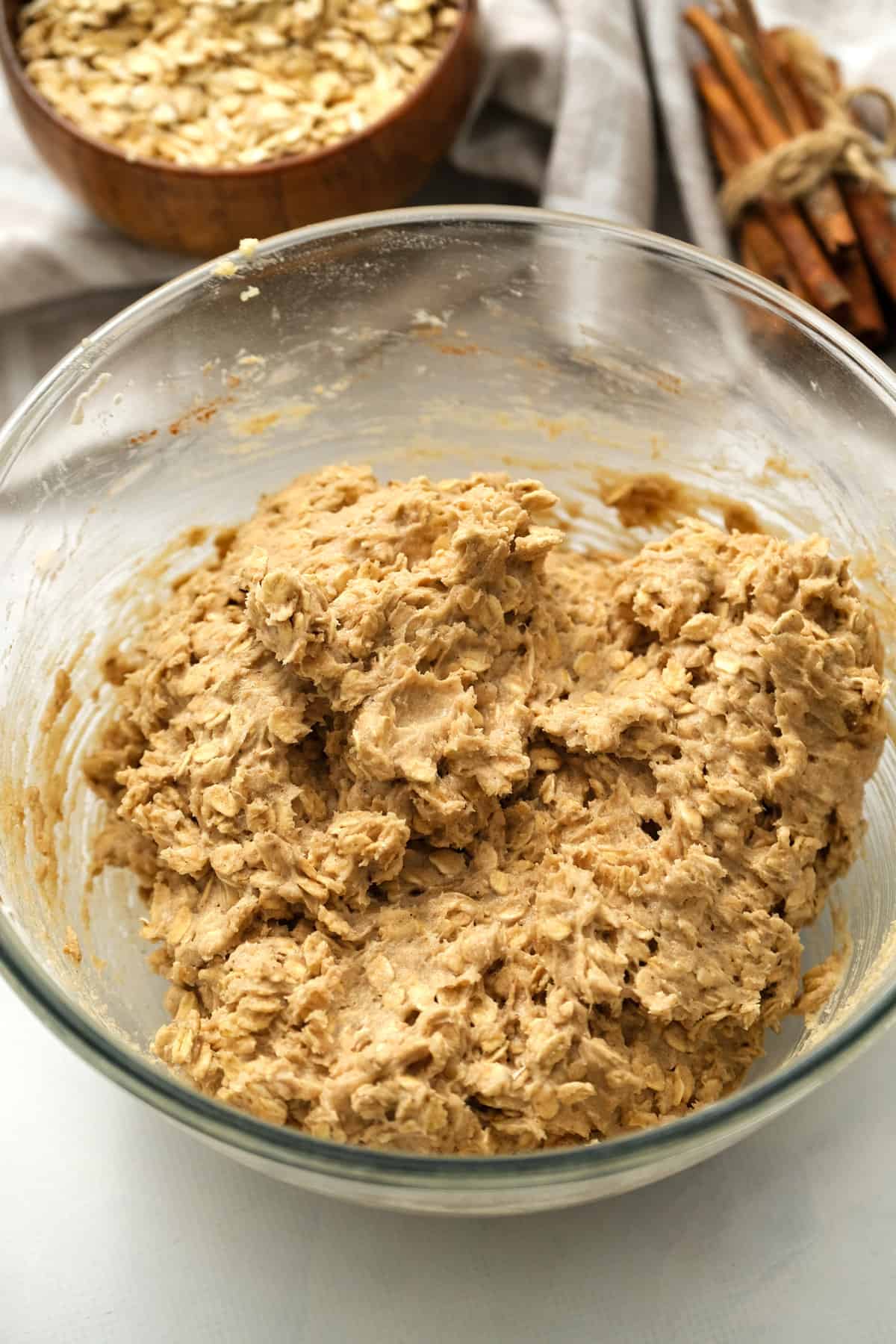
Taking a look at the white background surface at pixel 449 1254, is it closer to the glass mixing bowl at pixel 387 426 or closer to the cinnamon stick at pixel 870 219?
the glass mixing bowl at pixel 387 426

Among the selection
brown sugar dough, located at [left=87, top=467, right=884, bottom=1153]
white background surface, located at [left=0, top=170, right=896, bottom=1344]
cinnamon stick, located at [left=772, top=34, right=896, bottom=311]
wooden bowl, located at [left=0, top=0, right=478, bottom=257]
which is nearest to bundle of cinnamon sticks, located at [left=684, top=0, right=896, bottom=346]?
cinnamon stick, located at [left=772, top=34, right=896, bottom=311]

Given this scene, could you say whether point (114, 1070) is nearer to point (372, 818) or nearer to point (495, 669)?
point (372, 818)

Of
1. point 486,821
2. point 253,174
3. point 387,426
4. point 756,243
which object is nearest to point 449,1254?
point 486,821

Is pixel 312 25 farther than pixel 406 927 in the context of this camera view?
Yes

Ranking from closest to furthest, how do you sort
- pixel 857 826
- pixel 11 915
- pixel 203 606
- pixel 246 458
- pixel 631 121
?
1. pixel 11 915
2. pixel 857 826
3. pixel 203 606
4. pixel 246 458
5. pixel 631 121

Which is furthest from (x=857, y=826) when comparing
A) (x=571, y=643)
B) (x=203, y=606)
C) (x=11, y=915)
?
(x=11, y=915)

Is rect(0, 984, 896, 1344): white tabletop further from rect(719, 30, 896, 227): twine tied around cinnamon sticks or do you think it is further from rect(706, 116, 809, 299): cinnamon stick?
rect(719, 30, 896, 227): twine tied around cinnamon sticks
